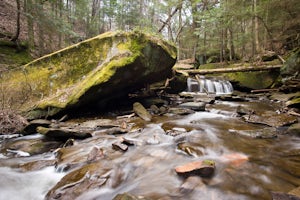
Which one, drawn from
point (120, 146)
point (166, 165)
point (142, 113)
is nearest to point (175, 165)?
point (166, 165)

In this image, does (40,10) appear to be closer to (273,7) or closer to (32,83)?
(32,83)

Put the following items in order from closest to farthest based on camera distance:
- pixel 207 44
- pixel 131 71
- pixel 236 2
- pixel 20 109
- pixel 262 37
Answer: pixel 20 109
pixel 131 71
pixel 236 2
pixel 262 37
pixel 207 44

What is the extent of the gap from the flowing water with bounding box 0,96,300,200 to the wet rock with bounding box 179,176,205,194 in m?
0.02

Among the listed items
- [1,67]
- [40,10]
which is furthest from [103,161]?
[40,10]

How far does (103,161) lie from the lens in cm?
351

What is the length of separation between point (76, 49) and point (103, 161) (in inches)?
172

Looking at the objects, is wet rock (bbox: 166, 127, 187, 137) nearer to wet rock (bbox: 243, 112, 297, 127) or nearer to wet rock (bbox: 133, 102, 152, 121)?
wet rock (bbox: 133, 102, 152, 121)

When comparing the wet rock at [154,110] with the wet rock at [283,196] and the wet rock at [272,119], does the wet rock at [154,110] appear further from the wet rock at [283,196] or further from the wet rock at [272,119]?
the wet rock at [283,196]

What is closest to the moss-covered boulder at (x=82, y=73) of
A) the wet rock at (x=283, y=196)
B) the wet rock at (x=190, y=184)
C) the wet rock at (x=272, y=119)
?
the wet rock at (x=272, y=119)

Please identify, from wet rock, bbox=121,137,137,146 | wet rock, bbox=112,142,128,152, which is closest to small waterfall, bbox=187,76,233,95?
wet rock, bbox=121,137,137,146

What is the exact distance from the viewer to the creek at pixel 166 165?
273 centimetres

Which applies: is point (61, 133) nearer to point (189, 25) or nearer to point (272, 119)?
point (272, 119)

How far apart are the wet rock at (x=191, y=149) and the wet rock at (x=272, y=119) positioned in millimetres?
2530

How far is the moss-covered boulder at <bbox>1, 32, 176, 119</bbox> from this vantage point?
6.04 metres
